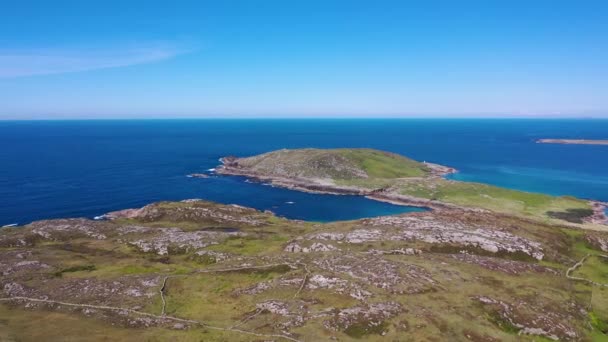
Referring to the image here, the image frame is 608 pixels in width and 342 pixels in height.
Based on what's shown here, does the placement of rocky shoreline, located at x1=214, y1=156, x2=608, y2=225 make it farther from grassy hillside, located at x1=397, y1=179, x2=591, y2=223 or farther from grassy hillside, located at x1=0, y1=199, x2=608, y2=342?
grassy hillside, located at x1=0, y1=199, x2=608, y2=342

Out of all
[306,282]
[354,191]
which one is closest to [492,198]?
[354,191]

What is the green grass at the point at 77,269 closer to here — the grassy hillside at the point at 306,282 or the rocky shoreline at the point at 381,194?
the grassy hillside at the point at 306,282

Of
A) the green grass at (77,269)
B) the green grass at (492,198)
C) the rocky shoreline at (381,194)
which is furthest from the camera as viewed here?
the green grass at (492,198)

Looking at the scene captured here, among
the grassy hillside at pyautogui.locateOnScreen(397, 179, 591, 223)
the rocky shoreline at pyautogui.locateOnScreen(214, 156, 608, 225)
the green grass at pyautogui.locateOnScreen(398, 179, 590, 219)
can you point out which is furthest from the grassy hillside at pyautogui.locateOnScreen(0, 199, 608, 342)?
the rocky shoreline at pyautogui.locateOnScreen(214, 156, 608, 225)

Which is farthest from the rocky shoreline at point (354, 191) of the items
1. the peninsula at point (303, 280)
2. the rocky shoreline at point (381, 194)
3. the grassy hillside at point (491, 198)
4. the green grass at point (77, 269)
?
the green grass at point (77, 269)

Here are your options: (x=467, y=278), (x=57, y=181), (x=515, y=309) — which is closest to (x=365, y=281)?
(x=467, y=278)

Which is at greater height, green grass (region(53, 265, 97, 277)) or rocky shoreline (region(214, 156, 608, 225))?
green grass (region(53, 265, 97, 277))

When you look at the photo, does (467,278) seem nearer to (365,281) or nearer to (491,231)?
(365,281)

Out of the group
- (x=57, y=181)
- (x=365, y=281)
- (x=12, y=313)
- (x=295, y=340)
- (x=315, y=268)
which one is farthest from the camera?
(x=57, y=181)
